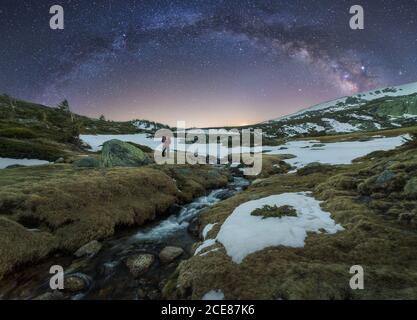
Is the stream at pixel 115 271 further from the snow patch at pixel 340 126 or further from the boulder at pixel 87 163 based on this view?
the snow patch at pixel 340 126

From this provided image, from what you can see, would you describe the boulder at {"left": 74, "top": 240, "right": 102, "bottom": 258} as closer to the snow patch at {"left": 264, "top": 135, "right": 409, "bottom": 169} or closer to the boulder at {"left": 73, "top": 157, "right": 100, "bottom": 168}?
the boulder at {"left": 73, "top": 157, "right": 100, "bottom": 168}

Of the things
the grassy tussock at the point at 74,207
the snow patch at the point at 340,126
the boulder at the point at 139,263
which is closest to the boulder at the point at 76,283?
the boulder at the point at 139,263

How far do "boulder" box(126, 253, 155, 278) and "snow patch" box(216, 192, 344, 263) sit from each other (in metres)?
3.95

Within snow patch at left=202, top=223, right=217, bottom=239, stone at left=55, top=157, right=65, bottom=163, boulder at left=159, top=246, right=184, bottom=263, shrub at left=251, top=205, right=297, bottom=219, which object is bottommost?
boulder at left=159, top=246, right=184, bottom=263

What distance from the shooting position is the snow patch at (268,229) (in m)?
9.96

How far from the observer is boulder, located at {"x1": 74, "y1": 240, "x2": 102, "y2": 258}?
13.5 meters

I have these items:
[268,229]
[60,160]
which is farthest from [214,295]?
[60,160]

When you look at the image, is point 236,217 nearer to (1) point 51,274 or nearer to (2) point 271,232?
(2) point 271,232

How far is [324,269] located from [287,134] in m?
144

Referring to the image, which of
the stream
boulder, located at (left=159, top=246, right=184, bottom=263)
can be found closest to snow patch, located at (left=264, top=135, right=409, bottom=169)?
the stream

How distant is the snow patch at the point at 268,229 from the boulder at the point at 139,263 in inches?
156

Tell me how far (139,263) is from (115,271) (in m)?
1.18

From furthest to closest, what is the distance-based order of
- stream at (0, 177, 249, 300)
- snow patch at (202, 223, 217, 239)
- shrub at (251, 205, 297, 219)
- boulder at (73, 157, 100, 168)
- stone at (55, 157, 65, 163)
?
1. stone at (55, 157, 65, 163)
2. boulder at (73, 157, 100, 168)
3. snow patch at (202, 223, 217, 239)
4. shrub at (251, 205, 297, 219)
5. stream at (0, 177, 249, 300)

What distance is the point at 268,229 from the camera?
36.7ft
